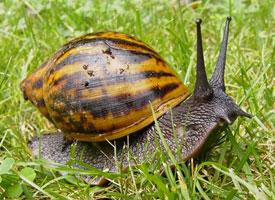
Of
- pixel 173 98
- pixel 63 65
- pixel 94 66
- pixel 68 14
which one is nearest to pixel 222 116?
pixel 173 98

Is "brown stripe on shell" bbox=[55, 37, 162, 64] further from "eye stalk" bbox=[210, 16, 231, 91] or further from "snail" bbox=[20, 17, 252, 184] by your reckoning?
"eye stalk" bbox=[210, 16, 231, 91]

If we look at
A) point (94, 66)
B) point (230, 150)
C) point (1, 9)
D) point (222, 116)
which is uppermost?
point (1, 9)

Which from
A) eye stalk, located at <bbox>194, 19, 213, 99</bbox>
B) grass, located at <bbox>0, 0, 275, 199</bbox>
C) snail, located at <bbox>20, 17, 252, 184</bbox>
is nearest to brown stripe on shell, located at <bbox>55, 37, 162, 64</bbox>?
snail, located at <bbox>20, 17, 252, 184</bbox>

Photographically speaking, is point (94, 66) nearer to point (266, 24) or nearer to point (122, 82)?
point (122, 82)

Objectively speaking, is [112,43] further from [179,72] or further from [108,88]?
[179,72]

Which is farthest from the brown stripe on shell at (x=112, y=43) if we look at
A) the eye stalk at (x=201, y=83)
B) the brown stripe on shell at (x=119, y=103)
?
the eye stalk at (x=201, y=83)

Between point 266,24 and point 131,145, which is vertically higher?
point 266,24

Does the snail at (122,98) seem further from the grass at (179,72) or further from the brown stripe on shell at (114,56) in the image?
the grass at (179,72)

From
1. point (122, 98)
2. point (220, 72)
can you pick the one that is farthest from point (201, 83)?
point (122, 98)
